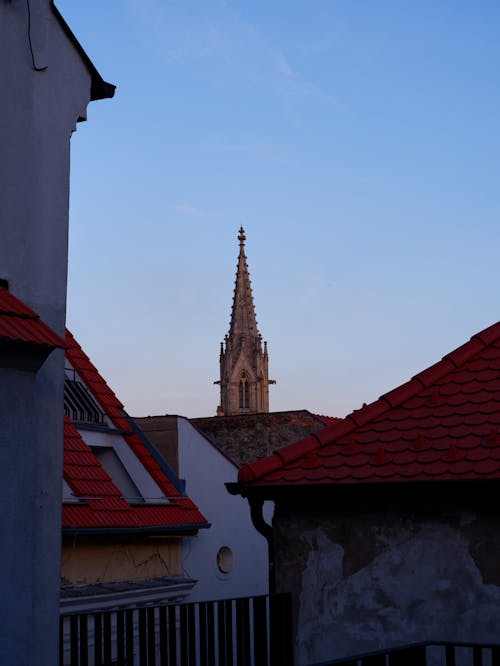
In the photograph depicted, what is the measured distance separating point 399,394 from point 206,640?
3249 millimetres

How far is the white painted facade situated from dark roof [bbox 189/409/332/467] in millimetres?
25907

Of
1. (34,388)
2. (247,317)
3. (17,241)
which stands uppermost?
(247,317)

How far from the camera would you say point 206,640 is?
10695 mm

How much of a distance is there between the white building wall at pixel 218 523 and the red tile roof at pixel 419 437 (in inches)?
486

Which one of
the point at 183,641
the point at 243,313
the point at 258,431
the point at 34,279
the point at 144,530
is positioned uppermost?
the point at 243,313

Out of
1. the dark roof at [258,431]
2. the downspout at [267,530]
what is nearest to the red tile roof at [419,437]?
the downspout at [267,530]

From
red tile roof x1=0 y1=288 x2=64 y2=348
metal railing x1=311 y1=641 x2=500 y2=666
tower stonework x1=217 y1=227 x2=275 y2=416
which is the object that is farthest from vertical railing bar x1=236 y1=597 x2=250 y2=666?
tower stonework x1=217 y1=227 x2=275 y2=416

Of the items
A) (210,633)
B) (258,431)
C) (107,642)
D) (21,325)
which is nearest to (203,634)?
(210,633)

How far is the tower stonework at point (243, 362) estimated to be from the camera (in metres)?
103

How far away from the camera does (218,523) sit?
81.9ft

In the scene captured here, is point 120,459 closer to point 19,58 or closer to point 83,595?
point 83,595

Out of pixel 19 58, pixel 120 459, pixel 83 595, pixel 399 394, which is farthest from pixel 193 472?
pixel 19 58

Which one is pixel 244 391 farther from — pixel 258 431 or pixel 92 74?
pixel 92 74

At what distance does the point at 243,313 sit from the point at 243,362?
495cm
